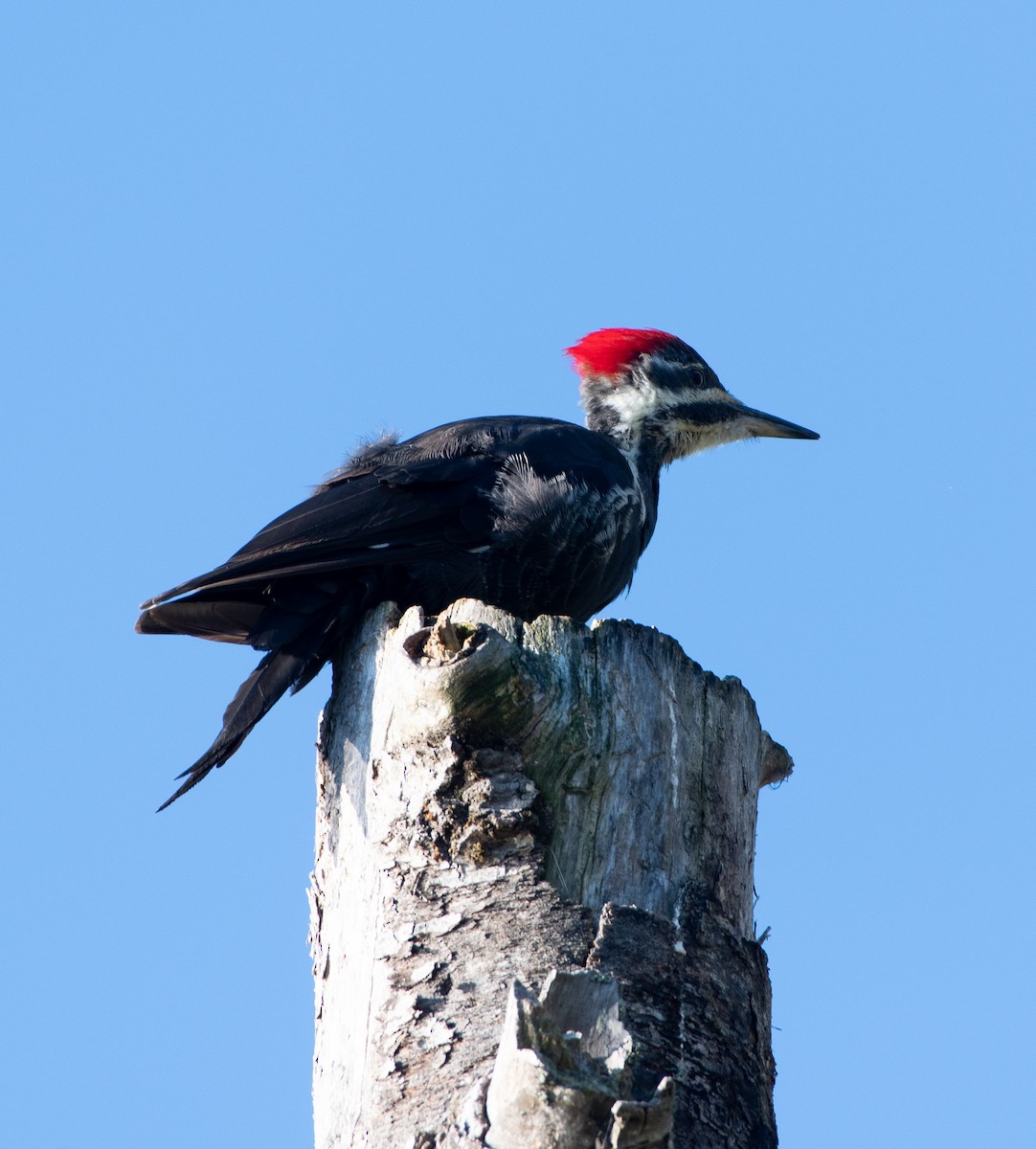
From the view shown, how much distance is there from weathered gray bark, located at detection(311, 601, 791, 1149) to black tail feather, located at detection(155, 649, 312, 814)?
0.31m

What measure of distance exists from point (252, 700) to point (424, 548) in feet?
2.44

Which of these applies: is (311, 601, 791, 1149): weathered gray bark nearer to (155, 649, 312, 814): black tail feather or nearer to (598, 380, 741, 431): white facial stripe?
(155, 649, 312, 814): black tail feather

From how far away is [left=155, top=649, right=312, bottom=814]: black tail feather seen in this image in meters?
3.76

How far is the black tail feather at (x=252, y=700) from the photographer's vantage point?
3.76 meters

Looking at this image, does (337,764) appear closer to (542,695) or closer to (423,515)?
(542,695)

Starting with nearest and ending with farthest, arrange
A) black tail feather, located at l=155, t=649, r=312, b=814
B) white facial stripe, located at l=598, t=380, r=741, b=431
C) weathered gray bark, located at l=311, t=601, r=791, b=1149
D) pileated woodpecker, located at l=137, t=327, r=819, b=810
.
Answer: weathered gray bark, located at l=311, t=601, r=791, b=1149
black tail feather, located at l=155, t=649, r=312, b=814
pileated woodpecker, located at l=137, t=327, r=819, b=810
white facial stripe, located at l=598, t=380, r=741, b=431

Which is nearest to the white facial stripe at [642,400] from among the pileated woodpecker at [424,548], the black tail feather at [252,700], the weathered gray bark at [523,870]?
the pileated woodpecker at [424,548]

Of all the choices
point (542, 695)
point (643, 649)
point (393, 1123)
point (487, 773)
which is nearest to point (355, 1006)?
point (393, 1123)

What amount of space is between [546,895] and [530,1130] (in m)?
0.79

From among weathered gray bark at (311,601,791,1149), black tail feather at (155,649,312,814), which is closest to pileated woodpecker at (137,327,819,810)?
black tail feather at (155,649,312,814)

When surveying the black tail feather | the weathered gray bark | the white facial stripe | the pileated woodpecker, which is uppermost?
the white facial stripe

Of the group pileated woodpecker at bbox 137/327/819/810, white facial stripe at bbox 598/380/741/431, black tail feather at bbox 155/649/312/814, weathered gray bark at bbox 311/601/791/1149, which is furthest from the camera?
white facial stripe at bbox 598/380/741/431

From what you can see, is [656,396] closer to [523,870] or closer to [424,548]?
[424,548]

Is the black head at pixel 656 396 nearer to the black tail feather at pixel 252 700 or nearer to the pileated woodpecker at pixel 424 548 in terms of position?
the pileated woodpecker at pixel 424 548
